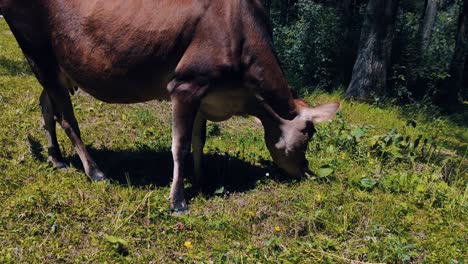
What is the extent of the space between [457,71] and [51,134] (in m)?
10.5

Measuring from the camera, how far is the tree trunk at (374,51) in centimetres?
1017

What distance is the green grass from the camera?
396cm

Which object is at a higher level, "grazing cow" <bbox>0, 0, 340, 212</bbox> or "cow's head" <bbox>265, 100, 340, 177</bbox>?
"grazing cow" <bbox>0, 0, 340, 212</bbox>

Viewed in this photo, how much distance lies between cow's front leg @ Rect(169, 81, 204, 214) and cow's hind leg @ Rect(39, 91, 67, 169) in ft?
4.95

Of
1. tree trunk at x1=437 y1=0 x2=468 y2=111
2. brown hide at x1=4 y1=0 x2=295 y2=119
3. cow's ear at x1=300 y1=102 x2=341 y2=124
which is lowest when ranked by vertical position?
tree trunk at x1=437 y1=0 x2=468 y2=111

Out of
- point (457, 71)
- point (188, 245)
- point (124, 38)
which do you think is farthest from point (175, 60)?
point (457, 71)

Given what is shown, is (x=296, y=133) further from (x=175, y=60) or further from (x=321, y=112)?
(x=175, y=60)

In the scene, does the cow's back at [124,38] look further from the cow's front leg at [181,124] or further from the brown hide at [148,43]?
the cow's front leg at [181,124]

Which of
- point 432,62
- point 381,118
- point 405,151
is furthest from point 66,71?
point 432,62

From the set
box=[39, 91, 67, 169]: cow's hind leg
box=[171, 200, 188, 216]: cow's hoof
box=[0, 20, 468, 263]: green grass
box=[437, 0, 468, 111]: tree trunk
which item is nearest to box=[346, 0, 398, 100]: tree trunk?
box=[437, 0, 468, 111]: tree trunk

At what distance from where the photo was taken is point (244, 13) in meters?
4.64

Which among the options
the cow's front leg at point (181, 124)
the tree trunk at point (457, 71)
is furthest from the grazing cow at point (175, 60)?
the tree trunk at point (457, 71)

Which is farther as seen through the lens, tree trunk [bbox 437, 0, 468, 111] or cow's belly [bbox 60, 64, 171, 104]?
tree trunk [bbox 437, 0, 468, 111]

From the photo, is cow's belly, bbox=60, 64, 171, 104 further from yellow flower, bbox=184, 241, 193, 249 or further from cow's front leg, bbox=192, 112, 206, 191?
yellow flower, bbox=184, 241, 193, 249
